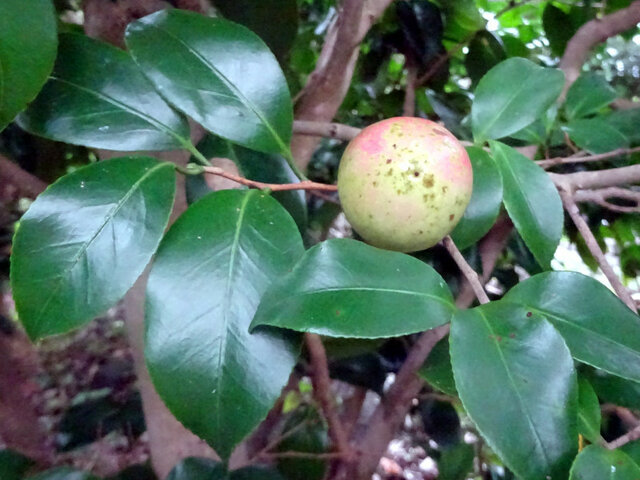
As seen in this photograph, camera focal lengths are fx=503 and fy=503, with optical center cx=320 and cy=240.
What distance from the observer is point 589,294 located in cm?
40

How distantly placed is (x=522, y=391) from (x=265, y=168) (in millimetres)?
355

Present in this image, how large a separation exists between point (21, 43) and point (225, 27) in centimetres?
17

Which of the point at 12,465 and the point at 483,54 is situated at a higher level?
the point at 483,54

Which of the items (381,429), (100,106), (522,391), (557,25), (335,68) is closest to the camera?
(522,391)

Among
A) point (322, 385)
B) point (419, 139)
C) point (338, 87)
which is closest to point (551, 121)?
point (338, 87)

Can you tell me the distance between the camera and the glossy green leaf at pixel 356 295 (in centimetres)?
35

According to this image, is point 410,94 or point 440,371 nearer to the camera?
point 440,371

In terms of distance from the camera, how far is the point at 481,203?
0.47m

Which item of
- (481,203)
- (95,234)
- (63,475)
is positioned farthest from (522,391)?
(63,475)

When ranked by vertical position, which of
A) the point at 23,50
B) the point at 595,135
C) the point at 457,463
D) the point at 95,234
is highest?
the point at 23,50

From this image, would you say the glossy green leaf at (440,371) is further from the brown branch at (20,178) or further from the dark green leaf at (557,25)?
the dark green leaf at (557,25)

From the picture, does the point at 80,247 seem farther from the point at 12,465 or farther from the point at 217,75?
the point at 12,465

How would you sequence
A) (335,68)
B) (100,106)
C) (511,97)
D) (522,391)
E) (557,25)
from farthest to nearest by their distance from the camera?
1. (557,25)
2. (335,68)
3. (511,97)
4. (100,106)
5. (522,391)

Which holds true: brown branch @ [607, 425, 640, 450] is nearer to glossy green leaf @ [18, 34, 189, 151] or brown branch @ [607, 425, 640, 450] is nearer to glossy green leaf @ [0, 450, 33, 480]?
glossy green leaf @ [18, 34, 189, 151]
